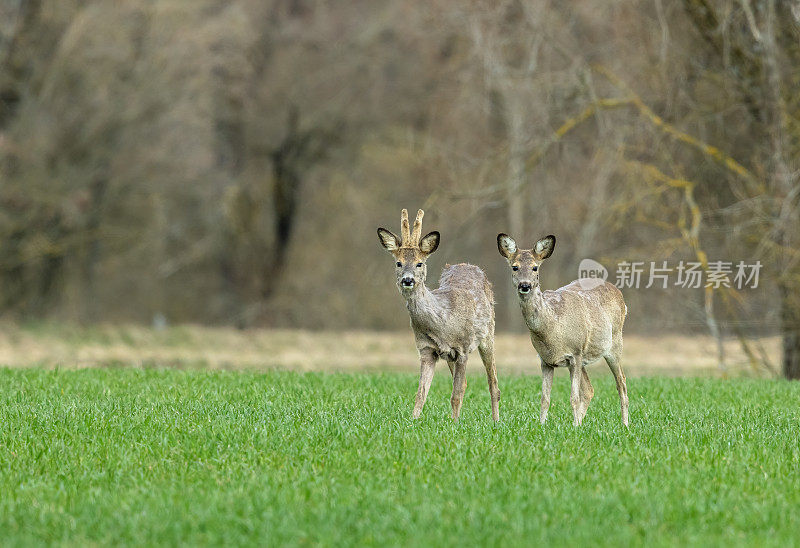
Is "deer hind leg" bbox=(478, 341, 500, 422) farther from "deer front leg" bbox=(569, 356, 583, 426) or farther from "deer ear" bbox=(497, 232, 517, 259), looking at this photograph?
"deer ear" bbox=(497, 232, 517, 259)

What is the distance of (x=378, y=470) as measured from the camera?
27.8 ft

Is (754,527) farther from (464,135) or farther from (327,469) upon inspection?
(464,135)

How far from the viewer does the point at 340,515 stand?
7.15m

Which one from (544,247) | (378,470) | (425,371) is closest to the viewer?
(378,470)

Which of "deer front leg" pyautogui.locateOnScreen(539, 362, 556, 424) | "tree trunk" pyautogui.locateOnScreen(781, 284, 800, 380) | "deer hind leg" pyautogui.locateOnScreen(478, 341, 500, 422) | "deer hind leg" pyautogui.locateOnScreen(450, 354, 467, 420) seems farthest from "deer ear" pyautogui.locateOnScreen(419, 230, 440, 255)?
"tree trunk" pyautogui.locateOnScreen(781, 284, 800, 380)

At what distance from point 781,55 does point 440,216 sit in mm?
6051

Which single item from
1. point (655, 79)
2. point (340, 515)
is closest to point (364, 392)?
point (340, 515)

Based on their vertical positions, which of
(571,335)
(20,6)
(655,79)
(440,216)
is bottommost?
(571,335)

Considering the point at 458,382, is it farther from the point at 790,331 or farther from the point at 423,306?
the point at 790,331

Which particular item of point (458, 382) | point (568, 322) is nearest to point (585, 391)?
point (568, 322)

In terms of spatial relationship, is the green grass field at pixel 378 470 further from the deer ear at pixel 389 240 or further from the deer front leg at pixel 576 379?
the deer ear at pixel 389 240

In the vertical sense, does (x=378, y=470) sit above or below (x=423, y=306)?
below

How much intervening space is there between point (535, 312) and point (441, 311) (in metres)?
0.84

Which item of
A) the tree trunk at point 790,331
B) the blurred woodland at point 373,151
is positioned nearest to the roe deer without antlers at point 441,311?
the blurred woodland at point 373,151
